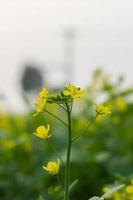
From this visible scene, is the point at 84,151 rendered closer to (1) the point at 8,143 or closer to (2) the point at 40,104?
(1) the point at 8,143

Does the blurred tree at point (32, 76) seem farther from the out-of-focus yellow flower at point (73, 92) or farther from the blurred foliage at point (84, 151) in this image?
the out-of-focus yellow flower at point (73, 92)

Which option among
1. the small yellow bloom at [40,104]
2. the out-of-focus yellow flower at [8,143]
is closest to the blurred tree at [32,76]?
the out-of-focus yellow flower at [8,143]

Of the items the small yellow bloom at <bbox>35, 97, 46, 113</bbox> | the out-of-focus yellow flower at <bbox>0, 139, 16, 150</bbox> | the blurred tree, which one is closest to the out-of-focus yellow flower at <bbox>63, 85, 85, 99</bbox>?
the small yellow bloom at <bbox>35, 97, 46, 113</bbox>

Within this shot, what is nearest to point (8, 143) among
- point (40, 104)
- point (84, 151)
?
point (84, 151)

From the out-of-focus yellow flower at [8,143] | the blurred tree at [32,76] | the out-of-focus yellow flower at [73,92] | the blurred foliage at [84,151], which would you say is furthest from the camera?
the blurred tree at [32,76]

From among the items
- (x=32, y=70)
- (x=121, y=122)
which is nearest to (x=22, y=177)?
Answer: (x=121, y=122)

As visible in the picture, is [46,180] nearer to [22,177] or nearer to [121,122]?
[22,177]

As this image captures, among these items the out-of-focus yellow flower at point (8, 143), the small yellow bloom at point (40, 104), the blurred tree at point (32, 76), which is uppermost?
the blurred tree at point (32, 76)

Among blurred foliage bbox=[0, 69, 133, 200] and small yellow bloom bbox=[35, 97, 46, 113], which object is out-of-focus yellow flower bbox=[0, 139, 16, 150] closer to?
blurred foliage bbox=[0, 69, 133, 200]

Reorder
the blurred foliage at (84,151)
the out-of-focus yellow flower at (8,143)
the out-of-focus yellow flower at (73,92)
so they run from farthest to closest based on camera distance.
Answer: the blurred foliage at (84,151) < the out-of-focus yellow flower at (8,143) < the out-of-focus yellow flower at (73,92)
